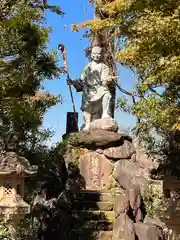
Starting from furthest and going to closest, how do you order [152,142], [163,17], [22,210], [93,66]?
[93,66] → [152,142] → [22,210] → [163,17]

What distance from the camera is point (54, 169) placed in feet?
36.6

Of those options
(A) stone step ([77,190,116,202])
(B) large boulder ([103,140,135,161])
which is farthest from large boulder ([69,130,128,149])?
(A) stone step ([77,190,116,202])

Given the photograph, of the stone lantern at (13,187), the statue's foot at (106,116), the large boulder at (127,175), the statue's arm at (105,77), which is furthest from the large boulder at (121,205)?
the statue's arm at (105,77)

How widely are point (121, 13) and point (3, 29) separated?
1.78 meters

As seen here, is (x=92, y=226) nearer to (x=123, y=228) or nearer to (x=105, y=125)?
(x=123, y=228)

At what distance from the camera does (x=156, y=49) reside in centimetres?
638

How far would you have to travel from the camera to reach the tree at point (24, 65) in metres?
7.06

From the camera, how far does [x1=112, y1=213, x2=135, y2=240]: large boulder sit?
9.47 metres

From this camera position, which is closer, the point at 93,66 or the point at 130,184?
the point at 130,184

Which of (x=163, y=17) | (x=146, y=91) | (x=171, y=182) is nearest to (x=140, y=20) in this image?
(x=163, y=17)

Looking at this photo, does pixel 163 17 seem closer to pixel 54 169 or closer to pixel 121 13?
pixel 121 13

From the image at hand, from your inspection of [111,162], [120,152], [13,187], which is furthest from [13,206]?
[120,152]

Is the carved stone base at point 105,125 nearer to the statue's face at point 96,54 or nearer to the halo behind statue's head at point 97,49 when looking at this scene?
the statue's face at point 96,54

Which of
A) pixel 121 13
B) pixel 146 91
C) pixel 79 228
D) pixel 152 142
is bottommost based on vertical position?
pixel 79 228
